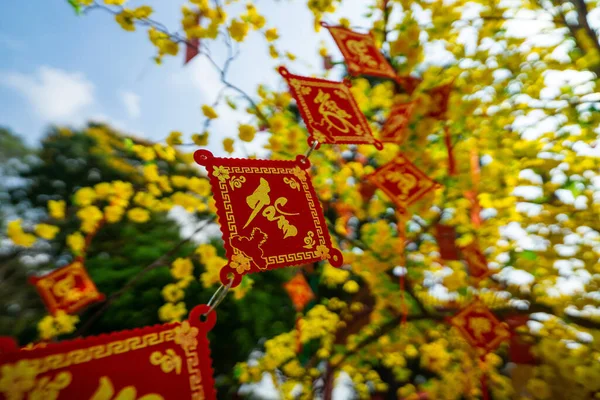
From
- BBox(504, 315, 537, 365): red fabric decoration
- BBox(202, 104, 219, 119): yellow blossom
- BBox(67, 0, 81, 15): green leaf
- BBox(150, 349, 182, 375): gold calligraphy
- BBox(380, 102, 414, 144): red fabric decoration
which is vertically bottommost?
BBox(504, 315, 537, 365): red fabric decoration

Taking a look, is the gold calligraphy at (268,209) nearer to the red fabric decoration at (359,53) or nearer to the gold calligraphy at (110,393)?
the gold calligraphy at (110,393)

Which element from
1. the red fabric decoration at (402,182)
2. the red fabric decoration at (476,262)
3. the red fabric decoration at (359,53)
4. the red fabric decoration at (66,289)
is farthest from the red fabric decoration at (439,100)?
the red fabric decoration at (66,289)

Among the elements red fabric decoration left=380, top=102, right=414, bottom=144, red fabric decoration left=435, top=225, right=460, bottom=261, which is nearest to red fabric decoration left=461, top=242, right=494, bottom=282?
red fabric decoration left=435, top=225, right=460, bottom=261

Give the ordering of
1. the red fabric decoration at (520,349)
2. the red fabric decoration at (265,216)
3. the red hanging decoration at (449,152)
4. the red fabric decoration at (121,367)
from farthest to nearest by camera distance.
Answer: the red fabric decoration at (520,349)
the red hanging decoration at (449,152)
the red fabric decoration at (265,216)
the red fabric decoration at (121,367)

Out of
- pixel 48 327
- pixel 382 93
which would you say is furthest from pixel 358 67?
pixel 48 327

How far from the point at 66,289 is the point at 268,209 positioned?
3.57 meters

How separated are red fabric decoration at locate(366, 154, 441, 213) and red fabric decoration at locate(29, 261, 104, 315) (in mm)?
3766

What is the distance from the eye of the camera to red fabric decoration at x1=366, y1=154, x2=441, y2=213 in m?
3.20

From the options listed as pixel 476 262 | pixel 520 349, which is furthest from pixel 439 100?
pixel 520 349

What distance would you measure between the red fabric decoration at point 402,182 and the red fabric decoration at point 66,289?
3.77 m

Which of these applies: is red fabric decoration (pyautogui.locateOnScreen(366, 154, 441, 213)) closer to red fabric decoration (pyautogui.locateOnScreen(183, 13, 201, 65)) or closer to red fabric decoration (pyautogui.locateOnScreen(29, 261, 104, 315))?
red fabric decoration (pyautogui.locateOnScreen(183, 13, 201, 65))

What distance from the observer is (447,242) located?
13.2ft

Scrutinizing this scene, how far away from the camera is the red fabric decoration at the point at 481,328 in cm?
328

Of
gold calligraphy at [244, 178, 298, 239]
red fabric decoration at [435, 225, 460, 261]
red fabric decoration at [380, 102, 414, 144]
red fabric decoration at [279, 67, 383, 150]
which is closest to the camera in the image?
gold calligraphy at [244, 178, 298, 239]
